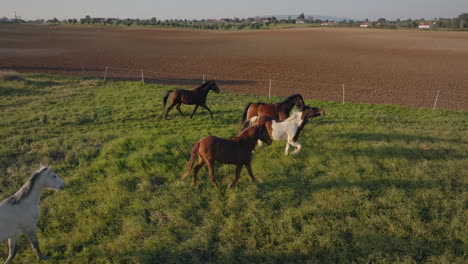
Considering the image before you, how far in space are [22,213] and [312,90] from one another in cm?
1985

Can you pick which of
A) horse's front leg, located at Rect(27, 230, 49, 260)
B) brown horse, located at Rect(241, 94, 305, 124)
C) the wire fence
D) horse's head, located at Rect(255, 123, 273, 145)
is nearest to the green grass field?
horse's front leg, located at Rect(27, 230, 49, 260)

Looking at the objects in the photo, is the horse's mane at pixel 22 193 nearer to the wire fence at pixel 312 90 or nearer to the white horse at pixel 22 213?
the white horse at pixel 22 213

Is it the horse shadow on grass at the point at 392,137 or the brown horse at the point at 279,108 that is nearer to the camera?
the brown horse at the point at 279,108

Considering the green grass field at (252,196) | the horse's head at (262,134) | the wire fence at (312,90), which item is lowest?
the green grass field at (252,196)

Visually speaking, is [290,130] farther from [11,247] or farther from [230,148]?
[11,247]

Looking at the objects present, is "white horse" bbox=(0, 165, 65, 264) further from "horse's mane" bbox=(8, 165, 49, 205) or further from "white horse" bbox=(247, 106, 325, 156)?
"white horse" bbox=(247, 106, 325, 156)

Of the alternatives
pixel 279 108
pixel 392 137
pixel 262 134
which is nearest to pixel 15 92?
pixel 279 108

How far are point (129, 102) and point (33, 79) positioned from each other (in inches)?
455

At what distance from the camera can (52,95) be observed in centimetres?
1744

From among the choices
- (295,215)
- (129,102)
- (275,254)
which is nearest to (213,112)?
(129,102)

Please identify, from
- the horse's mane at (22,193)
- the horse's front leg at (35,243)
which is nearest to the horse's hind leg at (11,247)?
the horse's front leg at (35,243)

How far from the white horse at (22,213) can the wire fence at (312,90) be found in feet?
47.9

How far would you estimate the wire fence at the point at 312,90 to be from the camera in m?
18.5

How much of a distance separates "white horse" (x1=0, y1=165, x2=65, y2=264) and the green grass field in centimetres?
46
